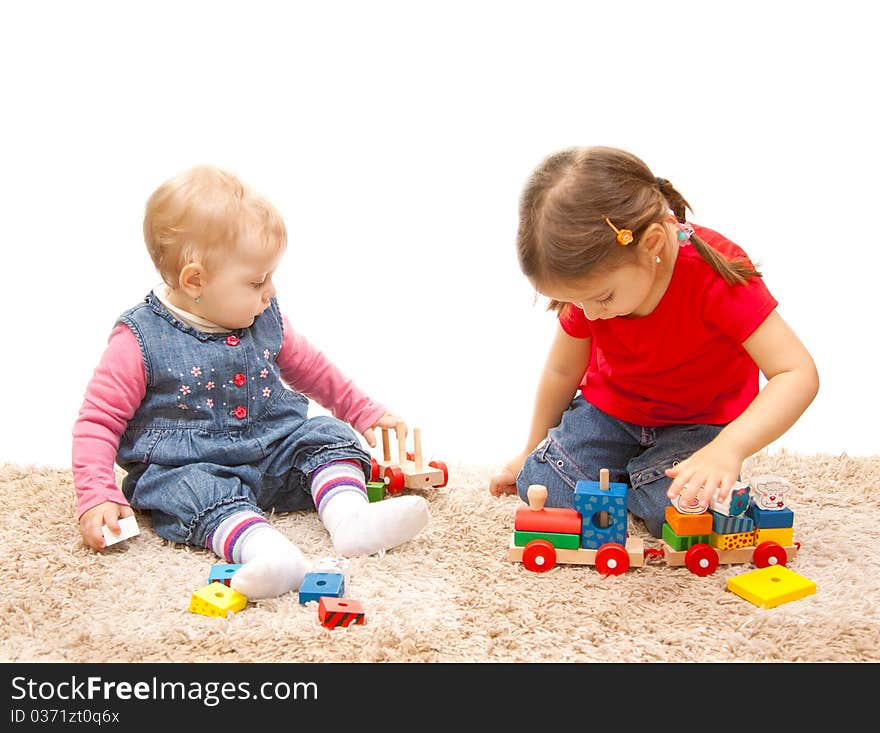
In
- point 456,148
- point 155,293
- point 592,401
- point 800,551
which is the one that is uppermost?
point 456,148

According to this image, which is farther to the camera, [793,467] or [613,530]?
[793,467]

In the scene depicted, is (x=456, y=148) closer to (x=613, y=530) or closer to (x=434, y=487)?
(x=434, y=487)

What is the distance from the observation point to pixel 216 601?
1205 mm

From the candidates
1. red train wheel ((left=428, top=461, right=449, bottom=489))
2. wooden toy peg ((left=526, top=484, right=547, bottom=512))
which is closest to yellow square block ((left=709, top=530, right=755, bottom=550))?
wooden toy peg ((left=526, top=484, right=547, bottom=512))

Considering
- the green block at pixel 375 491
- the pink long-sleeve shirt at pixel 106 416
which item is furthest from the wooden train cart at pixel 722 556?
the pink long-sleeve shirt at pixel 106 416

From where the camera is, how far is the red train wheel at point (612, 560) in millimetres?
1312

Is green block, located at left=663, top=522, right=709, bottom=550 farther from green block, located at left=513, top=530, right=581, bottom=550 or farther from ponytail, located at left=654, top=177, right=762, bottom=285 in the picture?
ponytail, located at left=654, top=177, right=762, bottom=285

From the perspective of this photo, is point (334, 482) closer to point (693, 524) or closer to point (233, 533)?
point (233, 533)

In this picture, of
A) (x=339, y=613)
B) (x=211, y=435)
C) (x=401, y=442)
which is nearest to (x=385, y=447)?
(x=401, y=442)

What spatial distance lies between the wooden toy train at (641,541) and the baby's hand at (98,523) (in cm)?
51

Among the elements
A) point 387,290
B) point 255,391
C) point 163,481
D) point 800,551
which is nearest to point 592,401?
point 800,551

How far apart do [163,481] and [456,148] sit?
1.08m

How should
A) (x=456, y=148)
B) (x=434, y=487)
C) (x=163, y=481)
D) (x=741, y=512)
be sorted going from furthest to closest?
(x=456, y=148), (x=434, y=487), (x=163, y=481), (x=741, y=512)

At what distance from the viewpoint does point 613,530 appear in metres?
1.33
